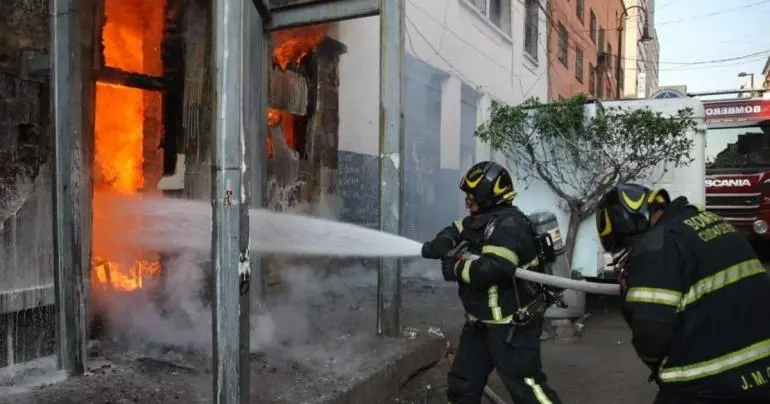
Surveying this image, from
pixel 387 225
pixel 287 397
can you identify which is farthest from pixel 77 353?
pixel 387 225

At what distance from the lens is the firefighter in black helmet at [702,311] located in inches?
92.9

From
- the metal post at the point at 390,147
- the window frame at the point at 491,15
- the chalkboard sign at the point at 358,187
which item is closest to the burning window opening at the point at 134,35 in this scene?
the metal post at the point at 390,147

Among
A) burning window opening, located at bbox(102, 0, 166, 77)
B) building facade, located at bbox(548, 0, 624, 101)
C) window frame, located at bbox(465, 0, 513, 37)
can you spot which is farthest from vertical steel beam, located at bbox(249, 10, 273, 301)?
building facade, located at bbox(548, 0, 624, 101)

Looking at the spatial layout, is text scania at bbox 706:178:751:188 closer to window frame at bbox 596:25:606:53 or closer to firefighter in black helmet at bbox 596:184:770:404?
firefighter in black helmet at bbox 596:184:770:404

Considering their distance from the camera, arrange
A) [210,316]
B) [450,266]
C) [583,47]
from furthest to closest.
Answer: [583,47]
[210,316]
[450,266]

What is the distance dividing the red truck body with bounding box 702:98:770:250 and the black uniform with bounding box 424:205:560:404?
9.02 metres

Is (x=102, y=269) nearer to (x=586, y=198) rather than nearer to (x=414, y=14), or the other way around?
(x=586, y=198)

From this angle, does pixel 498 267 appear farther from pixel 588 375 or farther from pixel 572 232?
pixel 572 232

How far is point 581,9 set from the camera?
882 inches

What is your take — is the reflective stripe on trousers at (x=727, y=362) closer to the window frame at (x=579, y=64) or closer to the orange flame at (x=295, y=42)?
the orange flame at (x=295, y=42)

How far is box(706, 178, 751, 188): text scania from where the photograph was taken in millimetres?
11055

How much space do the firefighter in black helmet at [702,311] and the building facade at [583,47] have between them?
14.6 metres

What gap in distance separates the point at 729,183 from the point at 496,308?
9.57 m

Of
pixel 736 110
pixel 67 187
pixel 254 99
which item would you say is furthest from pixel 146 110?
pixel 736 110
